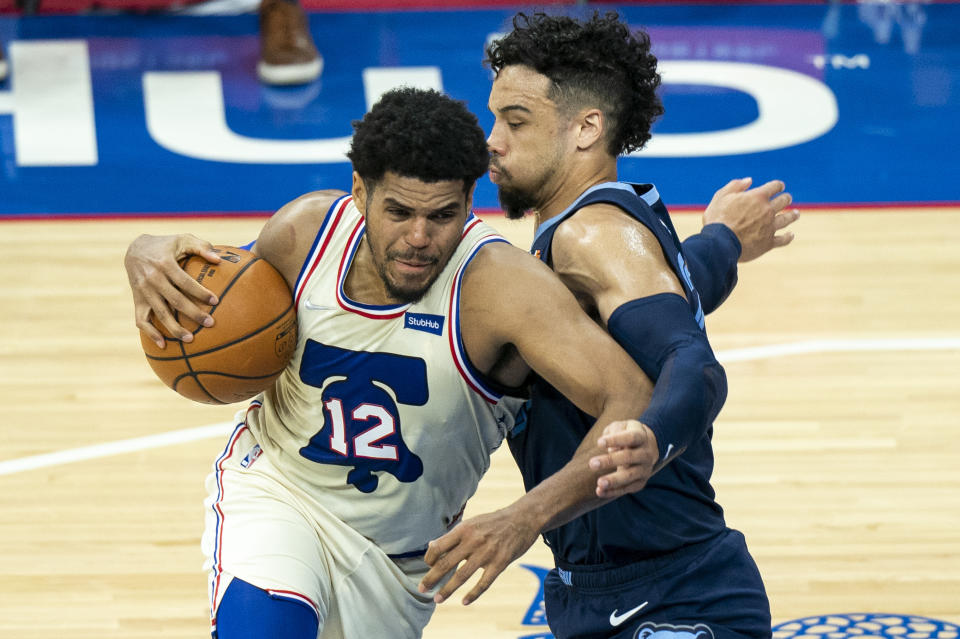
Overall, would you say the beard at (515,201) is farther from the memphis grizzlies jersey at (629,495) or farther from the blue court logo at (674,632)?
the blue court logo at (674,632)

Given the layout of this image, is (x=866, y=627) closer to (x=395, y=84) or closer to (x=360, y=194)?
(x=360, y=194)

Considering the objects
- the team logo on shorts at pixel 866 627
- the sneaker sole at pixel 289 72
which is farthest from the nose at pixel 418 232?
the sneaker sole at pixel 289 72

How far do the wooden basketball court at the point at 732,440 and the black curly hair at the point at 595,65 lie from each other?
1821mm

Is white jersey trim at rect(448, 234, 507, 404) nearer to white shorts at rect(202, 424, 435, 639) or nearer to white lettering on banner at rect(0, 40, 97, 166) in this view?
white shorts at rect(202, 424, 435, 639)

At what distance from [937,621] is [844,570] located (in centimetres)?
38

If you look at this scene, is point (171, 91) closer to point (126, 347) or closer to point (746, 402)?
point (126, 347)

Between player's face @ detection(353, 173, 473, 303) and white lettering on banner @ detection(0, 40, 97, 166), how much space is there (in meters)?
5.05

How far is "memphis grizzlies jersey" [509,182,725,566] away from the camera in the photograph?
10.9 ft

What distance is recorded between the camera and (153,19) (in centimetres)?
956

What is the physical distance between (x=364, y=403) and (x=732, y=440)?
252 cm

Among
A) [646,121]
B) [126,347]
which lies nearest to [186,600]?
[126,347]

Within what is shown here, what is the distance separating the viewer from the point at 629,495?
10.9ft

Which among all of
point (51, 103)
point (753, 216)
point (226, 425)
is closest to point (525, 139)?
point (753, 216)

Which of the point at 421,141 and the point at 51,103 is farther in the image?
the point at 51,103
